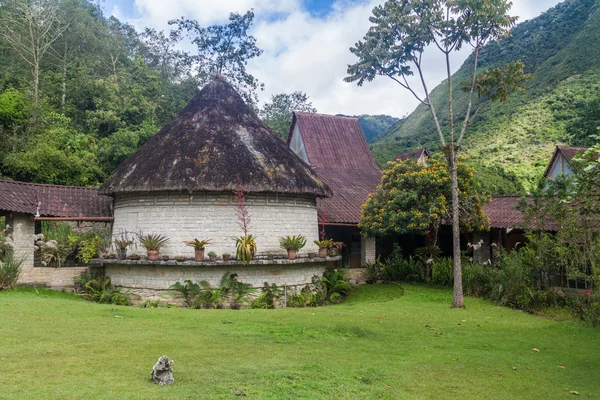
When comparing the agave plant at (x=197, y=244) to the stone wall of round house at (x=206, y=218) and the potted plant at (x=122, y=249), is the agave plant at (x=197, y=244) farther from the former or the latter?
the potted plant at (x=122, y=249)

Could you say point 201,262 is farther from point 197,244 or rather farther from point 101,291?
point 101,291

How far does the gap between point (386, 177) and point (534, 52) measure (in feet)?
127

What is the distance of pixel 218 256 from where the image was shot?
571 inches

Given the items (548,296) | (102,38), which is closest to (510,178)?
(548,296)

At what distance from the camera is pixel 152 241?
1405 centimetres

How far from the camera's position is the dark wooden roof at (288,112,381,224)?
73.3ft

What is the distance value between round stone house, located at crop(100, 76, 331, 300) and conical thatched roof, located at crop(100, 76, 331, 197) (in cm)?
3

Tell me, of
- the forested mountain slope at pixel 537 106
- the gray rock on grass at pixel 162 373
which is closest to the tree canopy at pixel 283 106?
the forested mountain slope at pixel 537 106

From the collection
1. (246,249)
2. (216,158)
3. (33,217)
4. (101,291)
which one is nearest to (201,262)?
(246,249)

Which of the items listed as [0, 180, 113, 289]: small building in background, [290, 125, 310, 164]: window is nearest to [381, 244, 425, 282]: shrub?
[290, 125, 310, 164]: window

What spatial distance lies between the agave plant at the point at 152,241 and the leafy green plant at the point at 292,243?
3320 millimetres

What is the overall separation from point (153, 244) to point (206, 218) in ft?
5.30

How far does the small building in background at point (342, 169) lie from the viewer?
20.0 m

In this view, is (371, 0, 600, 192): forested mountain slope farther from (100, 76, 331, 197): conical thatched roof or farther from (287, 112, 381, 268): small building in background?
(100, 76, 331, 197): conical thatched roof
